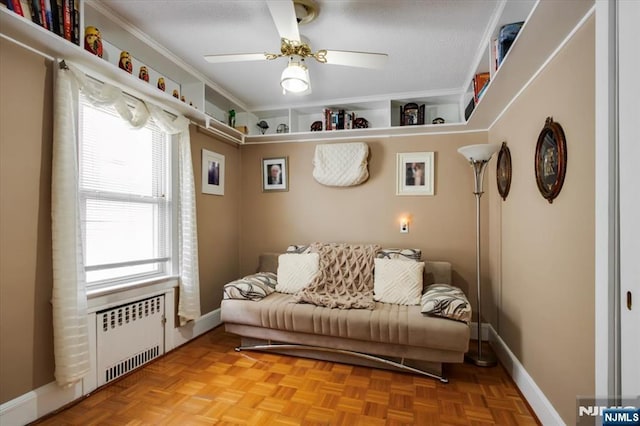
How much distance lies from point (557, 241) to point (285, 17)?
1935 millimetres

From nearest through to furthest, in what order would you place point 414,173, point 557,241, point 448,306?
point 557,241, point 448,306, point 414,173

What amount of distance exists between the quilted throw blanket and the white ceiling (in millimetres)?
1707

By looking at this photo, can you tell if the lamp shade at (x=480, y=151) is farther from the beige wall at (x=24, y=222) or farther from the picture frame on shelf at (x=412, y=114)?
the beige wall at (x=24, y=222)

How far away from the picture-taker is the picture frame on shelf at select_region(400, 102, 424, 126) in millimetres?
3238

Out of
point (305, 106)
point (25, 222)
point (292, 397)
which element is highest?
point (305, 106)

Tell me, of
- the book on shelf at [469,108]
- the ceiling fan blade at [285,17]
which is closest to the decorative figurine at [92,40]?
the ceiling fan blade at [285,17]

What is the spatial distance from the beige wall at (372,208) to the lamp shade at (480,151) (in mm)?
734

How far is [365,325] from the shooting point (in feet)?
7.84

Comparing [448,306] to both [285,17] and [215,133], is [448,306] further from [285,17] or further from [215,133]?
[215,133]

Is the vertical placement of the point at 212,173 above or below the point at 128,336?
above

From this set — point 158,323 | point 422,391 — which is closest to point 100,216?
point 158,323

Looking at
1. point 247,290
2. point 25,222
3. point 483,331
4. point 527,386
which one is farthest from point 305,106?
point 527,386

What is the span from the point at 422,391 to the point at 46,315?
8.35 feet

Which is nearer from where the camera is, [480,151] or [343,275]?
[480,151]
